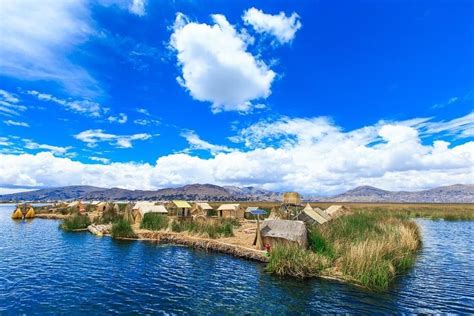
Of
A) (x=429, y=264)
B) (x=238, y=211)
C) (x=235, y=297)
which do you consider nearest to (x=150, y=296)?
(x=235, y=297)

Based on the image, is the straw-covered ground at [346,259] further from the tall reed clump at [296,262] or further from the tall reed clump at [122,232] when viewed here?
the tall reed clump at [122,232]


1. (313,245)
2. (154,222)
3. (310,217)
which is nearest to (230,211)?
(154,222)

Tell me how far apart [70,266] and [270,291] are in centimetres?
1528

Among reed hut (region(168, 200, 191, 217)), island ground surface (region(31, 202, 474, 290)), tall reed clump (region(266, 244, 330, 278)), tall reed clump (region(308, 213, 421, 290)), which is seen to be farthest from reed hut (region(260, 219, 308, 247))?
reed hut (region(168, 200, 191, 217))

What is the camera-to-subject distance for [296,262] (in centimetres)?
2042

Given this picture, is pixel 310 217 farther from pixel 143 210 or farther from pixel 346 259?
pixel 143 210

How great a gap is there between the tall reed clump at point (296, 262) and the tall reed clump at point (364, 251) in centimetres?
133

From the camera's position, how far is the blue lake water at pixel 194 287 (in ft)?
50.8

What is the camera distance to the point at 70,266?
2400 cm

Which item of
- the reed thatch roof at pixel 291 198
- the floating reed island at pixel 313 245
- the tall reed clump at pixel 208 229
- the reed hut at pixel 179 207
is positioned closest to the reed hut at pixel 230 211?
the reed hut at pixel 179 207

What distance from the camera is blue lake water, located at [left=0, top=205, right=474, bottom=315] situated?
50.8ft

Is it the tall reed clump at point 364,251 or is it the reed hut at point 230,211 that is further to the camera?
the reed hut at point 230,211

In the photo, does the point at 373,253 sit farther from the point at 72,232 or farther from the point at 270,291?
the point at 72,232

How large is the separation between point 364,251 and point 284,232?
6347mm
